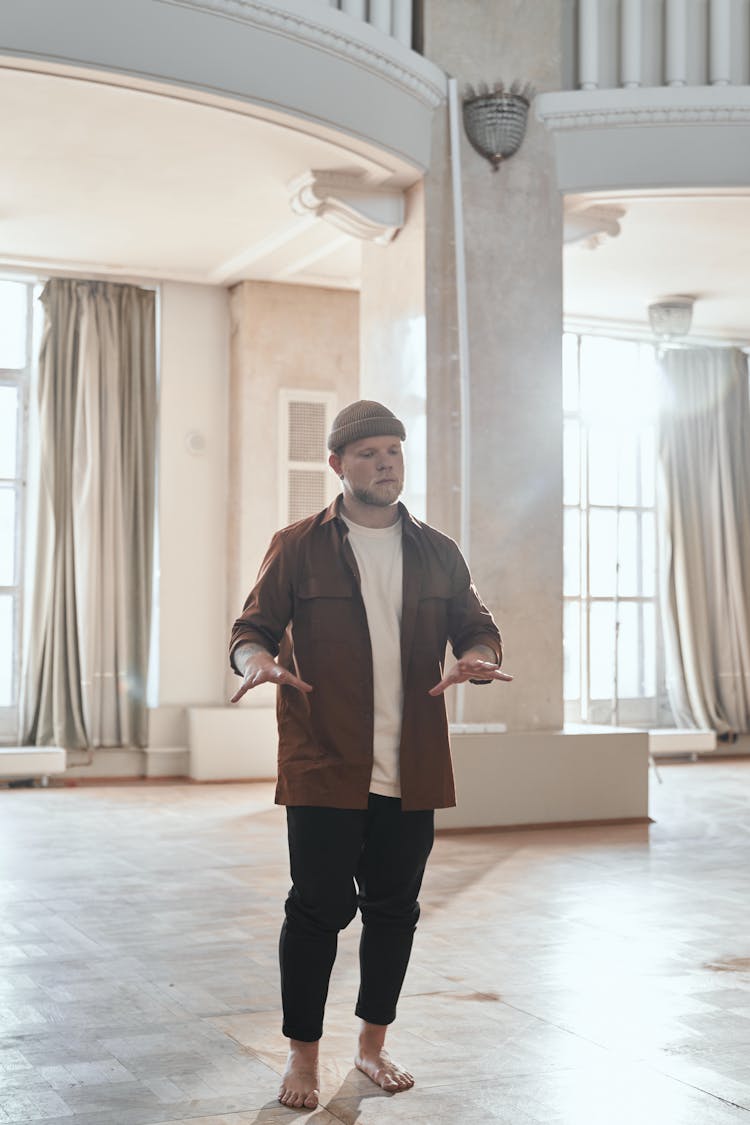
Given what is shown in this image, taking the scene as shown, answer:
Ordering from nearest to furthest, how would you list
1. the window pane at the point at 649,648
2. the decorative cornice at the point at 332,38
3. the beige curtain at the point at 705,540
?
the decorative cornice at the point at 332,38
the beige curtain at the point at 705,540
the window pane at the point at 649,648

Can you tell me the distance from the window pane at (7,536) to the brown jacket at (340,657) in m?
7.06

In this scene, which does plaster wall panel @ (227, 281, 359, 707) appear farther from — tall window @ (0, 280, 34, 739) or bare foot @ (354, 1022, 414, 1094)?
bare foot @ (354, 1022, 414, 1094)

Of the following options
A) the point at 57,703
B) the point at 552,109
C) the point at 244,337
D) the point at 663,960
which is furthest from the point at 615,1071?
the point at 244,337

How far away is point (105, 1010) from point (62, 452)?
6.32 meters

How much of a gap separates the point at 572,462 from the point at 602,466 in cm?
30

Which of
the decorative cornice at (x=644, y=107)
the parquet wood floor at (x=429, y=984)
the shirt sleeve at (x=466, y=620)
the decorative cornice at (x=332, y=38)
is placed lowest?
the parquet wood floor at (x=429, y=984)

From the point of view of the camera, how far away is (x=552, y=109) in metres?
7.67

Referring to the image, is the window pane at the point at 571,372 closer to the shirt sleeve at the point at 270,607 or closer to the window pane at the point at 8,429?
the window pane at the point at 8,429

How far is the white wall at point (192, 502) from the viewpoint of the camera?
984 cm

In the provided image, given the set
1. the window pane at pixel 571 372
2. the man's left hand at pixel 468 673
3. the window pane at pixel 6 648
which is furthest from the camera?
the window pane at pixel 571 372

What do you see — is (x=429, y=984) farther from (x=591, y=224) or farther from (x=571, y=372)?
(x=571, y=372)

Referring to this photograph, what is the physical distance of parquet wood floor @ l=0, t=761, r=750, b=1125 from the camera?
3.00m

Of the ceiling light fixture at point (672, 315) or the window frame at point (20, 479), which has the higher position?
the ceiling light fixture at point (672, 315)

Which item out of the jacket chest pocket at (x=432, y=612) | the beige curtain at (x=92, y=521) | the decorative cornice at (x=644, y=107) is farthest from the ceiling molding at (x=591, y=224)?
the jacket chest pocket at (x=432, y=612)
